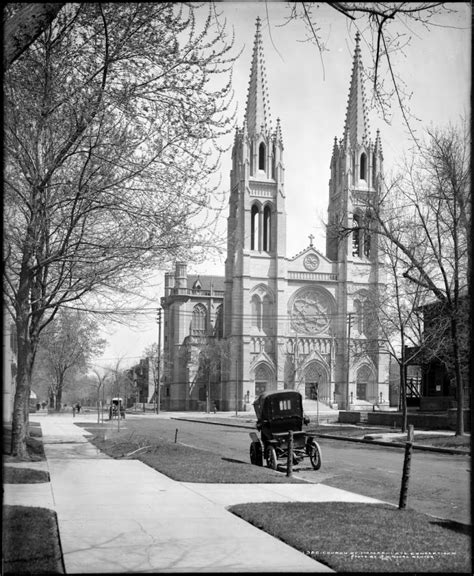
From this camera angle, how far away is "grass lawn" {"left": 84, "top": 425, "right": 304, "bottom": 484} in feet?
40.5

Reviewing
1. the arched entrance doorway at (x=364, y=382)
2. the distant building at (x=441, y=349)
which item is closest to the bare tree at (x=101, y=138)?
the distant building at (x=441, y=349)

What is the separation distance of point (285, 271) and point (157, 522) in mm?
9302

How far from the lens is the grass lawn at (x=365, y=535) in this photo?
5.37m

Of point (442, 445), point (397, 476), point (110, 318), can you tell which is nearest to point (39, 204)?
point (110, 318)

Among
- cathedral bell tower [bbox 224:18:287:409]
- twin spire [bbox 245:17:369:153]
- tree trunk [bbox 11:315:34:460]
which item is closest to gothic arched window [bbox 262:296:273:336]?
cathedral bell tower [bbox 224:18:287:409]

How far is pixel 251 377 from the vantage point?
1381 cm

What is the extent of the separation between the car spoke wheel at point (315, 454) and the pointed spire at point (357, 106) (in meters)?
9.46

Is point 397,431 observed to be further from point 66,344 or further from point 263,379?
point 66,344

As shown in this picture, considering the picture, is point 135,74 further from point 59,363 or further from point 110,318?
point 59,363

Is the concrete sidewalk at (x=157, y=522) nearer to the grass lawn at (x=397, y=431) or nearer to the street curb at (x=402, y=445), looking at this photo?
Result: the street curb at (x=402, y=445)

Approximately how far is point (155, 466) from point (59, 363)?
31.3m

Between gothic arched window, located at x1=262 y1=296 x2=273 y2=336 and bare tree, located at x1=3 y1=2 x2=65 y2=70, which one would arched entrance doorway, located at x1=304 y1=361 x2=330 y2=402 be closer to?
gothic arched window, located at x1=262 y1=296 x2=273 y2=336

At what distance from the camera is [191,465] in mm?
14320

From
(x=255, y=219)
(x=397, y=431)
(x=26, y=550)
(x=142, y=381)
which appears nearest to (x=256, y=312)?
(x=255, y=219)
